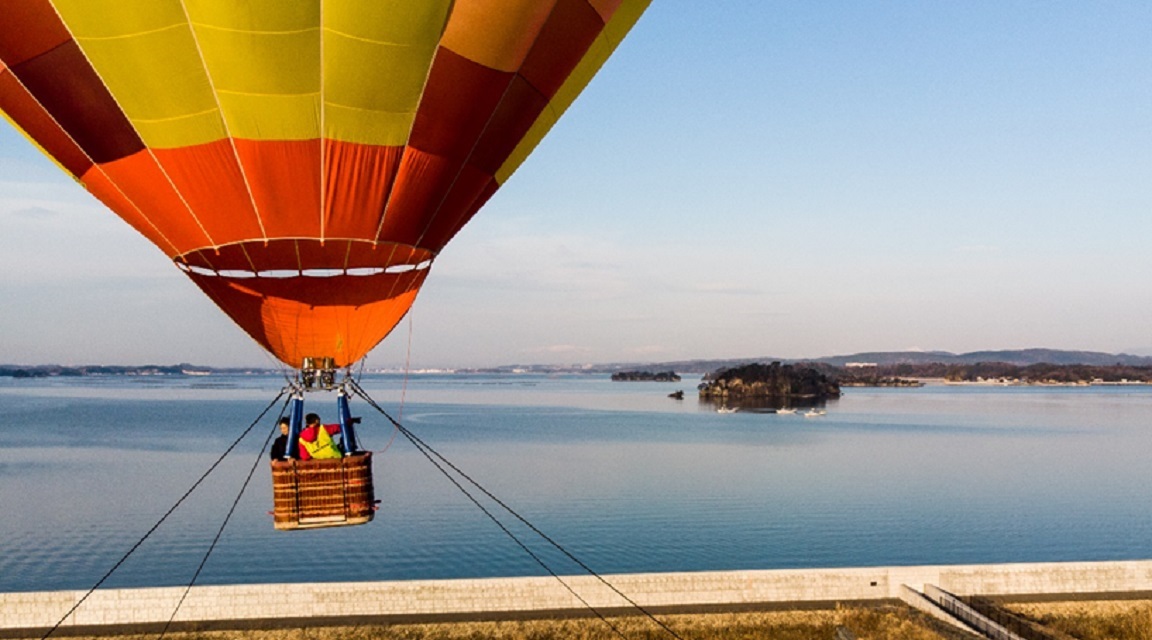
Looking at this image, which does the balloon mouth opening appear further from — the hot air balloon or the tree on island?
the tree on island

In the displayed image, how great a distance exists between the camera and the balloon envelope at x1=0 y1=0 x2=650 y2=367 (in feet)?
23.6

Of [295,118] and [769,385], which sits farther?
[769,385]

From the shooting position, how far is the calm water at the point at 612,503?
87.1ft

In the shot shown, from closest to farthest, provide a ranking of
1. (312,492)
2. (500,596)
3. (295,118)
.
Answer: (295,118), (312,492), (500,596)

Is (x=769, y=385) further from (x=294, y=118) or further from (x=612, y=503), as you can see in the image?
(x=294, y=118)

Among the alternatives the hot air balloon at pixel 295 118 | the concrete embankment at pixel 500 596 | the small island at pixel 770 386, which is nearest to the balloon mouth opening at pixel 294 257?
the hot air balloon at pixel 295 118

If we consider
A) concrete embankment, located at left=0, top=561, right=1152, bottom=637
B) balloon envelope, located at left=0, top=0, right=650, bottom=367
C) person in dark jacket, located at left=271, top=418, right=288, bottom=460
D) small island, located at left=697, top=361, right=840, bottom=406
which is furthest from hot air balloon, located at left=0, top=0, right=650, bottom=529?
small island, located at left=697, top=361, right=840, bottom=406

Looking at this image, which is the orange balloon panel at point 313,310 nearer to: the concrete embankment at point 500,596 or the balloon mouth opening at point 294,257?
the balloon mouth opening at point 294,257

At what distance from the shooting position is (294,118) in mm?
7562

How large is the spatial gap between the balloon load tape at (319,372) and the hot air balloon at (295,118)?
2.1 inches

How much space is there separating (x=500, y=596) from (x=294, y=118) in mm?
10173

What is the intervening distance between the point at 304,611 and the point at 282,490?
25.4ft

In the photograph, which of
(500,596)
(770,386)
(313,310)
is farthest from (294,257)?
(770,386)

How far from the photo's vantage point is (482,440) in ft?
209
